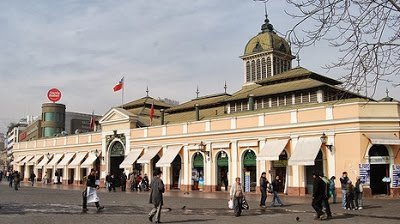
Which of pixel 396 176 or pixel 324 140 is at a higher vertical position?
pixel 324 140

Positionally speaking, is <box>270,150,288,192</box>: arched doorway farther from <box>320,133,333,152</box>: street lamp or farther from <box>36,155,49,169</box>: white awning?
<box>36,155,49,169</box>: white awning

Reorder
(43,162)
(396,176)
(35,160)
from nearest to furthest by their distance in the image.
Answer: (396,176), (43,162), (35,160)

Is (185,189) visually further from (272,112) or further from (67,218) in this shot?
(67,218)

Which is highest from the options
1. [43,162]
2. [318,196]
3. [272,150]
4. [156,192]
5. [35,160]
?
[272,150]

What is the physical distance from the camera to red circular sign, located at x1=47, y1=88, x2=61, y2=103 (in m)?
71.7

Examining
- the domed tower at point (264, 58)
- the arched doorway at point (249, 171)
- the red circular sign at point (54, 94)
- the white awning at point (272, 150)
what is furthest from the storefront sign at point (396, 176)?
the red circular sign at point (54, 94)

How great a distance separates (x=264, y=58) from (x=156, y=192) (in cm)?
3808

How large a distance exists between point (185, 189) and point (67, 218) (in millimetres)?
24403

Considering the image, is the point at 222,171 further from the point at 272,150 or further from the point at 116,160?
the point at 116,160

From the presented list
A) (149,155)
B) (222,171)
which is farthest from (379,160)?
(149,155)

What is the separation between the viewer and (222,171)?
38.9 m

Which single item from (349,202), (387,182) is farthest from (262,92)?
(349,202)

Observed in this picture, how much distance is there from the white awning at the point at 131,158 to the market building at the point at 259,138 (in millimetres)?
97

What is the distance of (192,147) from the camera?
4069cm
